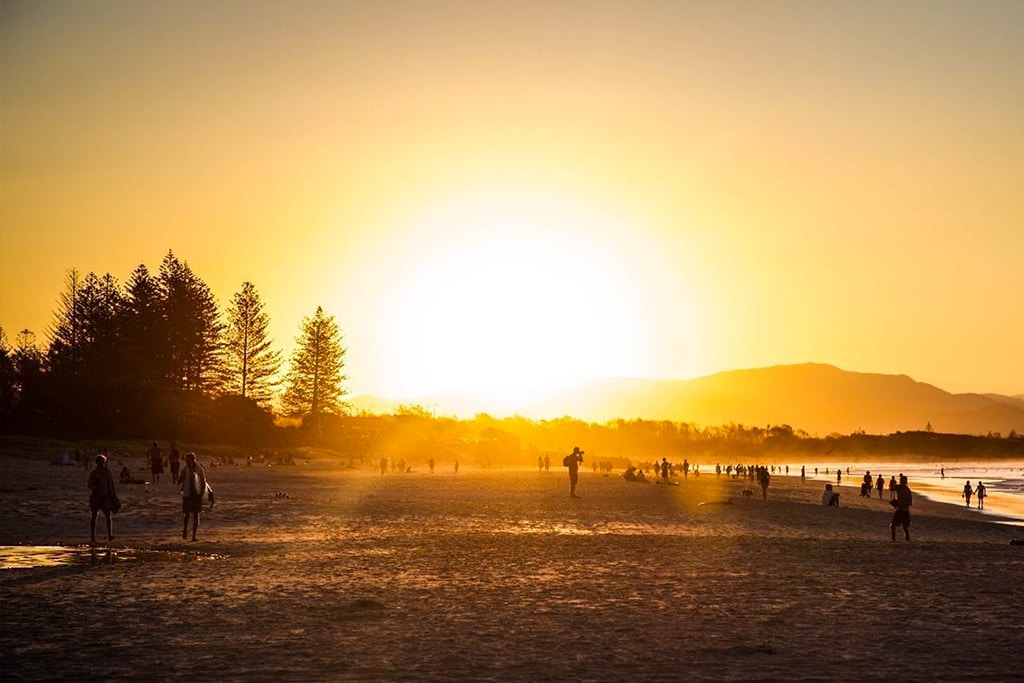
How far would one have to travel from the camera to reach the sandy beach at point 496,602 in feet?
32.6

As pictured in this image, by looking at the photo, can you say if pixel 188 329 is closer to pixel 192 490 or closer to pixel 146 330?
pixel 146 330

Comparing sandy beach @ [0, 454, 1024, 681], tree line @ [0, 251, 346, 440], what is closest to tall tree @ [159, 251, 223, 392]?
tree line @ [0, 251, 346, 440]

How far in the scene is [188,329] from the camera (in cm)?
9425

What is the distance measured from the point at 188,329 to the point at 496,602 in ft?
284

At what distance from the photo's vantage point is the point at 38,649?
34.0ft

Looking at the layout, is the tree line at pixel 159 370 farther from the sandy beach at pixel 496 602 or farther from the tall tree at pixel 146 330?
the sandy beach at pixel 496 602

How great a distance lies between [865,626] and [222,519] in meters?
20.6

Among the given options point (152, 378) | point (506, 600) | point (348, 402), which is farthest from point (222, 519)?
point (348, 402)

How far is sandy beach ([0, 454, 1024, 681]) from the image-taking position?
9.92 metres

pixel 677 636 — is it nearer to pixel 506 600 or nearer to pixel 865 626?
pixel 865 626

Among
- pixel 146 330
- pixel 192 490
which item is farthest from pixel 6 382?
pixel 192 490

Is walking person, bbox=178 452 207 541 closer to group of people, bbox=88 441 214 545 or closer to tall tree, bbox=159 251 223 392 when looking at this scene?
group of people, bbox=88 441 214 545

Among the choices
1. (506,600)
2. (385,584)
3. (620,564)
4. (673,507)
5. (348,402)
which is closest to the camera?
(506,600)

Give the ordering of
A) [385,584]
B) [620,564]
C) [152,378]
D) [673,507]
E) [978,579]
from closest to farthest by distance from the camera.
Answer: [385,584]
[978,579]
[620,564]
[673,507]
[152,378]
